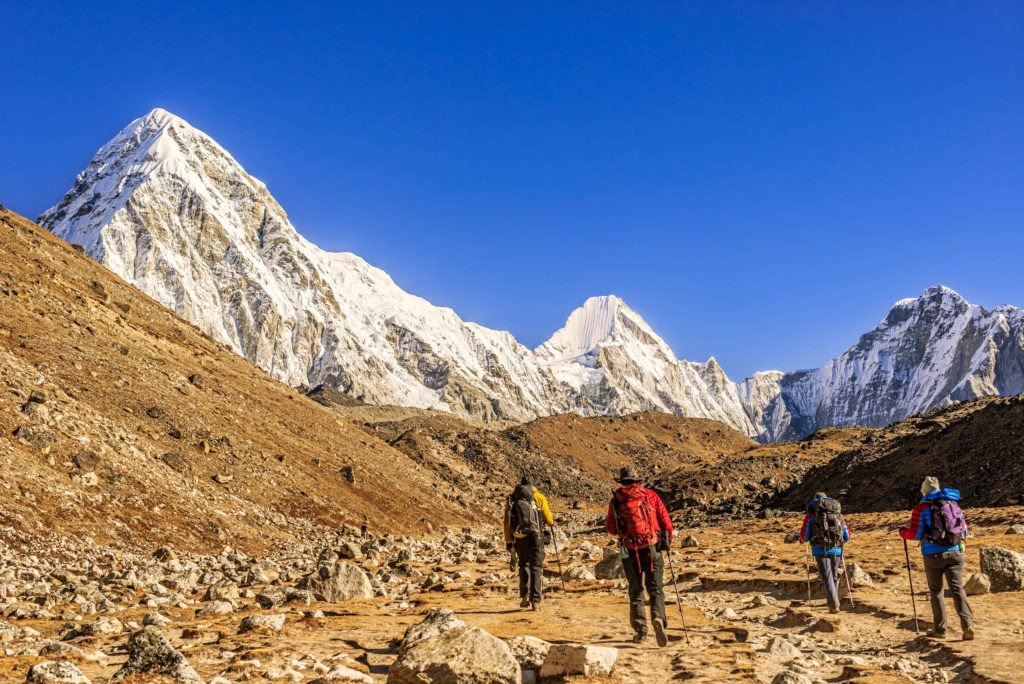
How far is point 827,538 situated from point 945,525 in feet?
10.5

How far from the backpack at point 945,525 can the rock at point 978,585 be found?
3.19 m

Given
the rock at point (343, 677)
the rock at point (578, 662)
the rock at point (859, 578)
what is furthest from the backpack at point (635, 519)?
the rock at point (859, 578)

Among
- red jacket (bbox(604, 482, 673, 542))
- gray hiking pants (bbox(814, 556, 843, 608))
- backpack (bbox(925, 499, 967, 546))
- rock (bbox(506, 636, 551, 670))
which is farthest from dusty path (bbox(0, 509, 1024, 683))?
red jacket (bbox(604, 482, 673, 542))

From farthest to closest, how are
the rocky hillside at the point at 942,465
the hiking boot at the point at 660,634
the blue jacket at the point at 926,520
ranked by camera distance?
the rocky hillside at the point at 942,465
the blue jacket at the point at 926,520
the hiking boot at the point at 660,634

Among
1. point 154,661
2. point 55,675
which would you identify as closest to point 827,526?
point 154,661

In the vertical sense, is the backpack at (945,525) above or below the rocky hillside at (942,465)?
below

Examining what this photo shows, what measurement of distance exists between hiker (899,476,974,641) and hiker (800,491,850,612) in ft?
Answer: 8.72

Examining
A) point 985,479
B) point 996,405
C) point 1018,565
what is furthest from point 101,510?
point 996,405

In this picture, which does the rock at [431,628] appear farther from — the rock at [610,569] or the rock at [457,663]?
the rock at [610,569]

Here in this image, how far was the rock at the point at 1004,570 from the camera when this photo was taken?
14070 millimetres

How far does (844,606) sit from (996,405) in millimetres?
39276

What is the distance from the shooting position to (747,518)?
50031 millimetres

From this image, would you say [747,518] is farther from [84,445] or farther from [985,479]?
[84,445]

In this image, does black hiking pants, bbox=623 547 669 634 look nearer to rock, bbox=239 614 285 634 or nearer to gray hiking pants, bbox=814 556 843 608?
gray hiking pants, bbox=814 556 843 608
